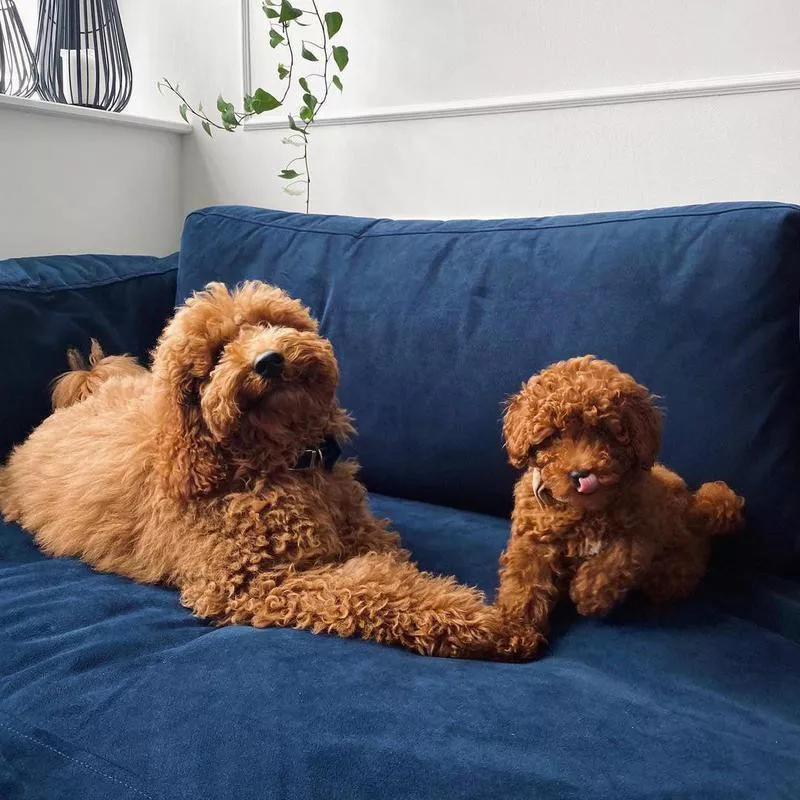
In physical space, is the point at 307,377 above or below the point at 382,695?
above

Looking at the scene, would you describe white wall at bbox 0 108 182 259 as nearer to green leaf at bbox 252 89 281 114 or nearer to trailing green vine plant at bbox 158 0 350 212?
trailing green vine plant at bbox 158 0 350 212

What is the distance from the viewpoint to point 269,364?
52.3 inches

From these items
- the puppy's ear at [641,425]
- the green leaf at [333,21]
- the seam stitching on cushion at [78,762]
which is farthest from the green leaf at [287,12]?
the seam stitching on cushion at [78,762]

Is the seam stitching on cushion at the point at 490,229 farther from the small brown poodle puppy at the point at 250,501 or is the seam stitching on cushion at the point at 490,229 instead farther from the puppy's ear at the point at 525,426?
the puppy's ear at the point at 525,426

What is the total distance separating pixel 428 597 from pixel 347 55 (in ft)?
5.51

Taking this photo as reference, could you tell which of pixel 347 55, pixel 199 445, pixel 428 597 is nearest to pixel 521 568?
pixel 428 597

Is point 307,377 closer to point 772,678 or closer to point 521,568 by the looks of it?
point 521,568

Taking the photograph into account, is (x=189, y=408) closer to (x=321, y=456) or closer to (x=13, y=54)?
(x=321, y=456)

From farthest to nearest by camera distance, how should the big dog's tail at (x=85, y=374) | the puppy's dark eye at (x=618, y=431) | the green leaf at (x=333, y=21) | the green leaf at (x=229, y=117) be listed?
the green leaf at (x=229, y=117) < the green leaf at (x=333, y=21) < the big dog's tail at (x=85, y=374) < the puppy's dark eye at (x=618, y=431)

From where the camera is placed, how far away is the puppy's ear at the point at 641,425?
1.23 meters

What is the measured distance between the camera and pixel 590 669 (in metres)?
1.23

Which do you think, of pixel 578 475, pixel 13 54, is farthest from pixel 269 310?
pixel 13 54

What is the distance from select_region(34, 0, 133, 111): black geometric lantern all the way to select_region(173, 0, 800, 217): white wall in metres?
0.29

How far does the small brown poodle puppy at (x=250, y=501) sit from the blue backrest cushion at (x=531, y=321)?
10.0 inches
